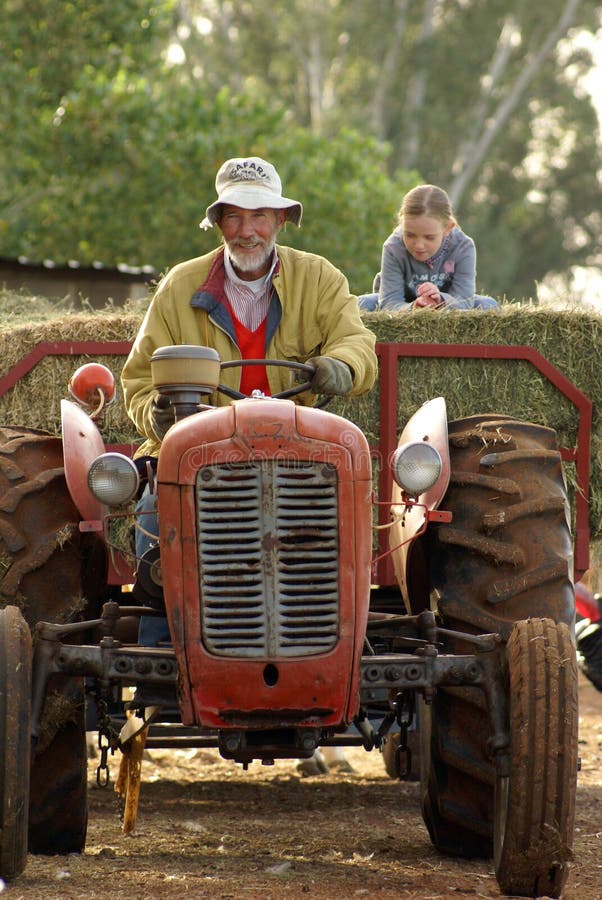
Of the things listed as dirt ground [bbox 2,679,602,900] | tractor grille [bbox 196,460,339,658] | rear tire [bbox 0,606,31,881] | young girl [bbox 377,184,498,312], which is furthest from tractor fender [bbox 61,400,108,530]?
young girl [bbox 377,184,498,312]

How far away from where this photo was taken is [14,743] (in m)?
4.65

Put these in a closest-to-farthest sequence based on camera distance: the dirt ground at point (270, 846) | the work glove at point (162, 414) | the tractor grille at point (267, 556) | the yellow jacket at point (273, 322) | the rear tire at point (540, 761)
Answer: the tractor grille at point (267, 556)
the rear tire at point (540, 761)
the dirt ground at point (270, 846)
the work glove at point (162, 414)
the yellow jacket at point (273, 322)

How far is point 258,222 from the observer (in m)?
6.10

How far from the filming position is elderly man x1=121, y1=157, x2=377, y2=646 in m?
5.95

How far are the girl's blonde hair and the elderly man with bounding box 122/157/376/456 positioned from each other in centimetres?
260

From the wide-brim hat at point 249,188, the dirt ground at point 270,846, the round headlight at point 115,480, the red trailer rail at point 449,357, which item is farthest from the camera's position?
the red trailer rail at point 449,357

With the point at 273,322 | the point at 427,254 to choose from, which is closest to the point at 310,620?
the point at 273,322

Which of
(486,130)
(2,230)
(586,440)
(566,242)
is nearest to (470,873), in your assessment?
(586,440)

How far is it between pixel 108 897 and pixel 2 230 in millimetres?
22012

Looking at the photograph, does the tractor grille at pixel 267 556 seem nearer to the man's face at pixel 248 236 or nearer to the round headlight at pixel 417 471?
the round headlight at pixel 417 471

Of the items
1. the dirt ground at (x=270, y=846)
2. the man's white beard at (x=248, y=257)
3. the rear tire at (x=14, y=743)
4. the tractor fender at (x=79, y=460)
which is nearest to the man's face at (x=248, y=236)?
the man's white beard at (x=248, y=257)

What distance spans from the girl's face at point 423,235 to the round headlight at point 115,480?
418 centimetres

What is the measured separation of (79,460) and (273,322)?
1.07 metres

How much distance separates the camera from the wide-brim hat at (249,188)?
6.03m
